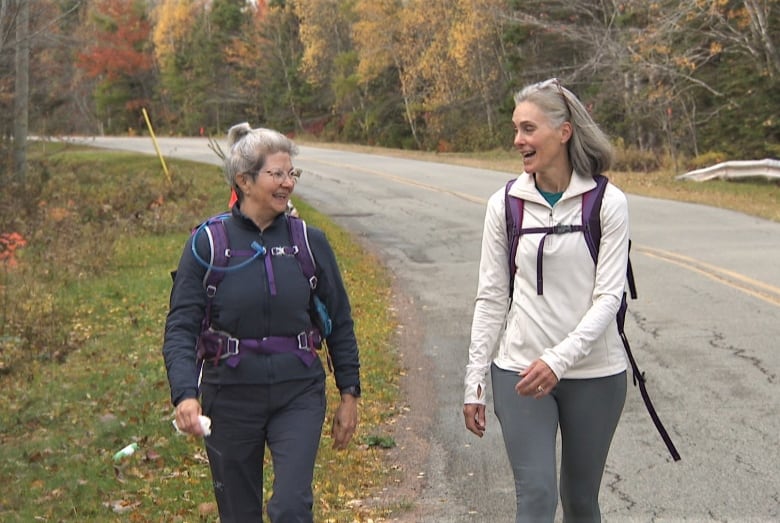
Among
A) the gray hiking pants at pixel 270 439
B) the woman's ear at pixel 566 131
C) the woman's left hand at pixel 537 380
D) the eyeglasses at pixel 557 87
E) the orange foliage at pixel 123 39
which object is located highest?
the orange foliage at pixel 123 39

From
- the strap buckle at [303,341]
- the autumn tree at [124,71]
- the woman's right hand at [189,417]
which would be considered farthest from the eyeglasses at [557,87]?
the autumn tree at [124,71]

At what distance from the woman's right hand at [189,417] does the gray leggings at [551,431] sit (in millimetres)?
1072

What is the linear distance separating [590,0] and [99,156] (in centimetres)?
1982

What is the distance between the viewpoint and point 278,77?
7225cm

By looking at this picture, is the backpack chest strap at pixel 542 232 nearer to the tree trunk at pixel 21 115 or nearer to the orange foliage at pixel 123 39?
the tree trunk at pixel 21 115

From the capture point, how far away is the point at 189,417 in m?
3.70

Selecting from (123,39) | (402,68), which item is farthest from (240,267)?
(123,39)

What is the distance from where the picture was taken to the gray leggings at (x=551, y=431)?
3.79 m

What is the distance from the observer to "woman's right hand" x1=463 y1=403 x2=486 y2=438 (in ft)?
13.0

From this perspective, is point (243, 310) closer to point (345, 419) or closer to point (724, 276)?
point (345, 419)

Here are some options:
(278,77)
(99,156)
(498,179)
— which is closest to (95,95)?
(278,77)

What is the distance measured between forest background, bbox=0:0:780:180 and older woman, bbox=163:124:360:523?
950cm

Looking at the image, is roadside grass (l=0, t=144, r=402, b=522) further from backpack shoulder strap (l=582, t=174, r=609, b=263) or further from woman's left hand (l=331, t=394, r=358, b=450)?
backpack shoulder strap (l=582, t=174, r=609, b=263)

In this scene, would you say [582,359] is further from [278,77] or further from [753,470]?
[278,77]
